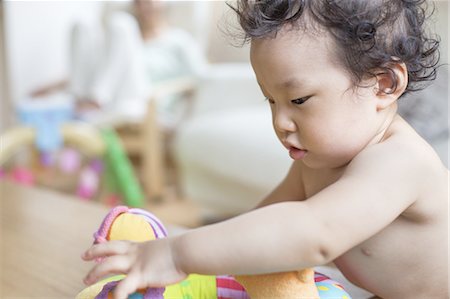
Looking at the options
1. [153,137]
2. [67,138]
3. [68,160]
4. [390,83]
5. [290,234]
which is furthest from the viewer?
[68,160]

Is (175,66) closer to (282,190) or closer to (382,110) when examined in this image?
(282,190)

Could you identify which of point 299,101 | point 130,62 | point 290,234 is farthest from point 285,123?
point 130,62

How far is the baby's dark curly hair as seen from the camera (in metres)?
0.54

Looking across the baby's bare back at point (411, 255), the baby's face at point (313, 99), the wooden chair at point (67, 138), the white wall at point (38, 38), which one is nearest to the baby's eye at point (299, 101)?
the baby's face at point (313, 99)

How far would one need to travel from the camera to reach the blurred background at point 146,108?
1.75m

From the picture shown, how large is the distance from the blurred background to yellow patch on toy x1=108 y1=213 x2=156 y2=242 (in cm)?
90

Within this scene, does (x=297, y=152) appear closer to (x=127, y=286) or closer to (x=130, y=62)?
(x=127, y=286)

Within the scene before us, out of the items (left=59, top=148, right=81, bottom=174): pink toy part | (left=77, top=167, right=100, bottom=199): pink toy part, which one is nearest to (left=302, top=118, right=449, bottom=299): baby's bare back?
(left=77, top=167, right=100, bottom=199): pink toy part

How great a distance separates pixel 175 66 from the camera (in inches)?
113

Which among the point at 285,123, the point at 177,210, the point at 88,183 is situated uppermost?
the point at 285,123

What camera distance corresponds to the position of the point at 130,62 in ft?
8.50

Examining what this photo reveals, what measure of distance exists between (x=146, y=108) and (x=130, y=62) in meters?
0.24

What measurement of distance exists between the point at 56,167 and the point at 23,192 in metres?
1.61

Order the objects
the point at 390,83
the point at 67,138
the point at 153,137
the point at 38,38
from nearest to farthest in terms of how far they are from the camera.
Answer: the point at 390,83, the point at 67,138, the point at 153,137, the point at 38,38
